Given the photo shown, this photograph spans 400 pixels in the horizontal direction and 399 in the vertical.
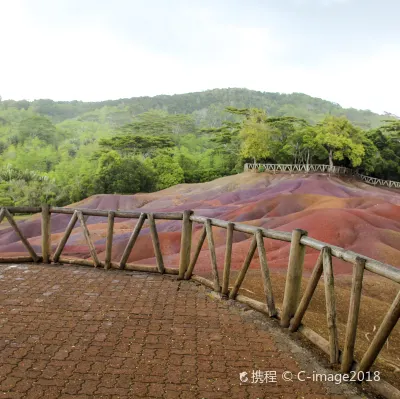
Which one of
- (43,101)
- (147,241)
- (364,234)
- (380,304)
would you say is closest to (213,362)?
(380,304)

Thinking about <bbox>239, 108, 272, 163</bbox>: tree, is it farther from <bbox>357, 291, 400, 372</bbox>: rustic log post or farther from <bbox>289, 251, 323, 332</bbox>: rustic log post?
<bbox>357, 291, 400, 372</bbox>: rustic log post

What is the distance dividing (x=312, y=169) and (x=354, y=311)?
150 feet

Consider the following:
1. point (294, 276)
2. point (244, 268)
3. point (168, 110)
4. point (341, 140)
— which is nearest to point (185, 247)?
point (244, 268)

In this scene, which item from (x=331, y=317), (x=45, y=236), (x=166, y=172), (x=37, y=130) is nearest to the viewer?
(x=331, y=317)

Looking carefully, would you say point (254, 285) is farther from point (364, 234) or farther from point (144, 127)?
point (144, 127)

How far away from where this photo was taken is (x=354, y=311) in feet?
13.1

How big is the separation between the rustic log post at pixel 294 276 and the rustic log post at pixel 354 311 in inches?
44.7

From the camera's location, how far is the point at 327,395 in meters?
3.74

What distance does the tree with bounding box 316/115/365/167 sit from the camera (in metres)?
45.2

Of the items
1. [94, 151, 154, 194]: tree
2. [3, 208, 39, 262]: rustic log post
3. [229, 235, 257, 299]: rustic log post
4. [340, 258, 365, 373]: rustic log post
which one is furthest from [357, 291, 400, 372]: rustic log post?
[94, 151, 154, 194]: tree

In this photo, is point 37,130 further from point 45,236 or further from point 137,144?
point 45,236

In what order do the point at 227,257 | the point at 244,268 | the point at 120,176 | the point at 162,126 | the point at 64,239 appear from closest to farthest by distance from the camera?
the point at 244,268, the point at 227,257, the point at 64,239, the point at 120,176, the point at 162,126

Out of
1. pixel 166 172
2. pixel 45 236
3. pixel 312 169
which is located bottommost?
pixel 166 172

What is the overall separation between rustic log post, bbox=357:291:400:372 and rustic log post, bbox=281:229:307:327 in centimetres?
138
